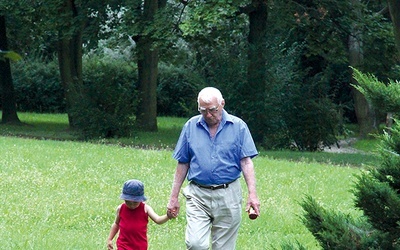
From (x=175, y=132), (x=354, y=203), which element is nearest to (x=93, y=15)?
(x=175, y=132)

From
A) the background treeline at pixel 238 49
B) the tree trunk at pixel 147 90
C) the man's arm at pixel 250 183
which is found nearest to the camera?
the man's arm at pixel 250 183

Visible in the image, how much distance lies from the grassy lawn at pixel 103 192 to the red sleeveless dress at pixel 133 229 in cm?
128

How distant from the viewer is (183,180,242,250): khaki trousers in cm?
870

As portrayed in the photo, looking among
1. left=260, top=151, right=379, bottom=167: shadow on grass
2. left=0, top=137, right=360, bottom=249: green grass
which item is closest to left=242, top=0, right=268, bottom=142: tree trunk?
left=260, top=151, right=379, bottom=167: shadow on grass

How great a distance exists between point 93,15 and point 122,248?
84.8 feet

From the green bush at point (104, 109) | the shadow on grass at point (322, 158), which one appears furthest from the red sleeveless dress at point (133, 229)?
the green bush at point (104, 109)

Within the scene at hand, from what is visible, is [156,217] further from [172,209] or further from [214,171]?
[214,171]

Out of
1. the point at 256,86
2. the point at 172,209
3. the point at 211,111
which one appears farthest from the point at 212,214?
the point at 256,86

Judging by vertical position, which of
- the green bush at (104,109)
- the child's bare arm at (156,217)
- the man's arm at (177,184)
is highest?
the man's arm at (177,184)

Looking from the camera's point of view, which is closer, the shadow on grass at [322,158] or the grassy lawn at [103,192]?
the grassy lawn at [103,192]

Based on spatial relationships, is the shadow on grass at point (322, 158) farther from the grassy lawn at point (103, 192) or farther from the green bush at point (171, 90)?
the green bush at point (171, 90)

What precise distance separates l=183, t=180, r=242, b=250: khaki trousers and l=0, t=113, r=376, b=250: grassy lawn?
0.46m

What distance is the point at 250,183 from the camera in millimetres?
8641

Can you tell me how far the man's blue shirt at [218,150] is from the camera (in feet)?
28.4
